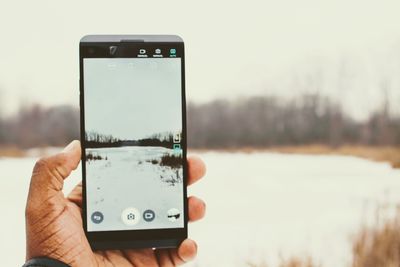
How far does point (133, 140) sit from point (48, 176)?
0.16 metres

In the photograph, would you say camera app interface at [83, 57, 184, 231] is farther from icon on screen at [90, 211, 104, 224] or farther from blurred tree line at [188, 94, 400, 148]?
blurred tree line at [188, 94, 400, 148]

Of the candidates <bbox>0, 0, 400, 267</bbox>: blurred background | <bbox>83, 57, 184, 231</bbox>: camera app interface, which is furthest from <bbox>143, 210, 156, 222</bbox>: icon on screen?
<bbox>0, 0, 400, 267</bbox>: blurred background

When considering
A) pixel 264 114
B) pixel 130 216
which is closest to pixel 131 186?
pixel 130 216

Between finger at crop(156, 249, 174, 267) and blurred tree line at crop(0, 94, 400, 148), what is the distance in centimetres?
49

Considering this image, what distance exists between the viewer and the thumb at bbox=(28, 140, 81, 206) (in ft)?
2.75

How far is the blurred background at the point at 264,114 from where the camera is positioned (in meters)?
1.35

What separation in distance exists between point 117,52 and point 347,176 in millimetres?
788

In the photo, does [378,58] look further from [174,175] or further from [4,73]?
[4,73]

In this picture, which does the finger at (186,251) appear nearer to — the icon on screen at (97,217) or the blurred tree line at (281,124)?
the icon on screen at (97,217)

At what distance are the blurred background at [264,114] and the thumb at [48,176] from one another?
505 millimetres

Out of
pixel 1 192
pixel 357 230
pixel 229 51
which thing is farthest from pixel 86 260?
pixel 357 230

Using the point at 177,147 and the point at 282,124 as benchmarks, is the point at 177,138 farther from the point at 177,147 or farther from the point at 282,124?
the point at 282,124

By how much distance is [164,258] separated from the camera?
37.3 inches

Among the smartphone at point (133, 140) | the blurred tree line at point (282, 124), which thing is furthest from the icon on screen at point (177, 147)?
the blurred tree line at point (282, 124)
